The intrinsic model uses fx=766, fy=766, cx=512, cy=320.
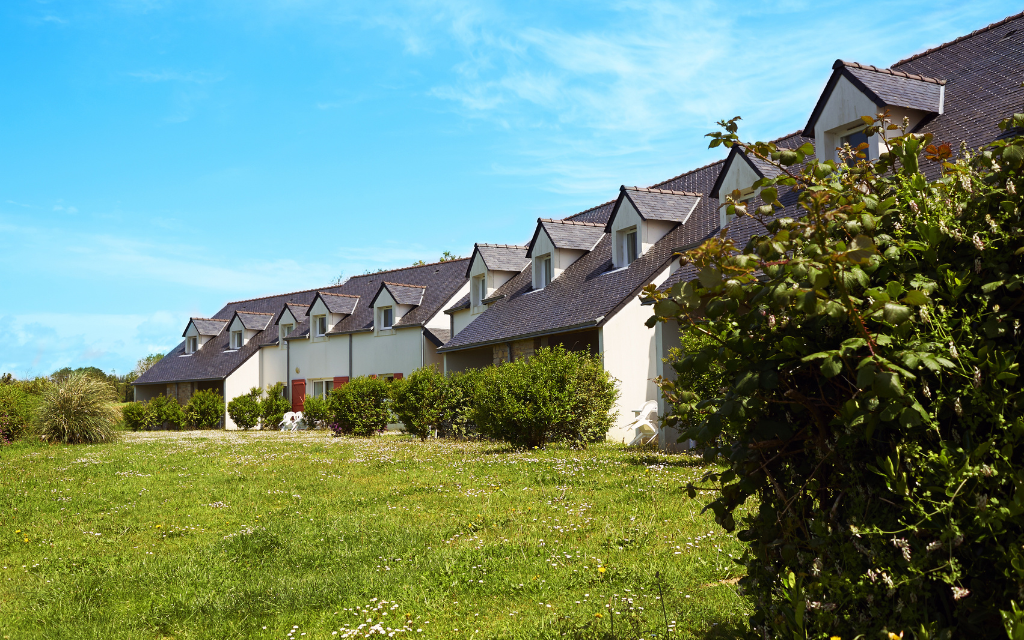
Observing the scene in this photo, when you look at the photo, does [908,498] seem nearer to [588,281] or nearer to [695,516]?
[695,516]

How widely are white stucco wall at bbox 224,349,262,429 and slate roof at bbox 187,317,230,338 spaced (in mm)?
7221

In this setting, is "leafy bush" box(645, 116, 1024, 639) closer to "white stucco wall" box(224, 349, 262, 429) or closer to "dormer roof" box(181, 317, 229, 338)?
"white stucco wall" box(224, 349, 262, 429)

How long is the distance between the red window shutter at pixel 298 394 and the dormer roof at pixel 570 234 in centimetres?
1638

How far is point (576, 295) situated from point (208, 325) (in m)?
31.0

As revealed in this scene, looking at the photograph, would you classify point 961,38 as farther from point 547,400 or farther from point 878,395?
point 878,395

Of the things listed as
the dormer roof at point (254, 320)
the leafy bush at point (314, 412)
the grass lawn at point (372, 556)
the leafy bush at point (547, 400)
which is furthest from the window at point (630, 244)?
the dormer roof at point (254, 320)

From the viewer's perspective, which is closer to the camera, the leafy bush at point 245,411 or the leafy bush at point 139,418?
the leafy bush at point 245,411

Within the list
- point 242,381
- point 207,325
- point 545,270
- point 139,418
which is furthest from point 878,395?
point 207,325

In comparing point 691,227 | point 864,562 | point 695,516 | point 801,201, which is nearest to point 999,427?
point 864,562

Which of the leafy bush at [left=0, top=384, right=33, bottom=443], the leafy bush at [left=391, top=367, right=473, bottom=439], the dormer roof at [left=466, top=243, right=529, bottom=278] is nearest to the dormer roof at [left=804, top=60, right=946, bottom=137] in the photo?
the leafy bush at [left=391, top=367, right=473, bottom=439]

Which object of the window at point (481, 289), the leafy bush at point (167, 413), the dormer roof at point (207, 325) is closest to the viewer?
the window at point (481, 289)

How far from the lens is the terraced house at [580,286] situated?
14148 mm

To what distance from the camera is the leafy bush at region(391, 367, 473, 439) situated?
22.6 metres

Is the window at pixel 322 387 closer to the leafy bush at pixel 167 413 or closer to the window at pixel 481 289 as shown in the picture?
the leafy bush at pixel 167 413
